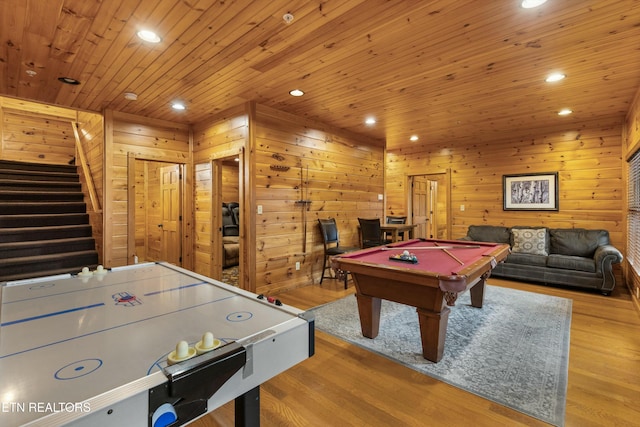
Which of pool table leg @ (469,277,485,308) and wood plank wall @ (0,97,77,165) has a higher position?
wood plank wall @ (0,97,77,165)

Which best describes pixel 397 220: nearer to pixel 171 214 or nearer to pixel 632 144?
pixel 632 144

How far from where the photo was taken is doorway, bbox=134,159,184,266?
502cm

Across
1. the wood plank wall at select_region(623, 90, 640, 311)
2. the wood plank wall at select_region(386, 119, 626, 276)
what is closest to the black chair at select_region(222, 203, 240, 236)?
the wood plank wall at select_region(386, 119, 626, 276)

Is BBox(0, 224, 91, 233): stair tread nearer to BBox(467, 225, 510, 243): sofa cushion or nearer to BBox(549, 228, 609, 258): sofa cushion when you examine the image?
BBox(467, 225, 510, 243): sofa cushion

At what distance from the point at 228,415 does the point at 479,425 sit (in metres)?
1.43

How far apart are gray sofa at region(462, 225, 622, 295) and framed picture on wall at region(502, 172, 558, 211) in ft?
1.57

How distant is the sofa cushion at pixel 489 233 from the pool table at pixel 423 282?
262 cm

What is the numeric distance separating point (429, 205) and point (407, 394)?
22.2ft

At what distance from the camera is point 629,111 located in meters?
4.16

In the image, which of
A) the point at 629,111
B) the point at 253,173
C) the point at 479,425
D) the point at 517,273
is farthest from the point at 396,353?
the point at 629,111

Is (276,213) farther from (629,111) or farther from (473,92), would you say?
(629,111)

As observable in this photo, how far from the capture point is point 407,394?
6.52 ft

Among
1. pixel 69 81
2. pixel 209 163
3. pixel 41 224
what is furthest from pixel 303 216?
pixel 41 224

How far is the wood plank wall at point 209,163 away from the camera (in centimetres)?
414
